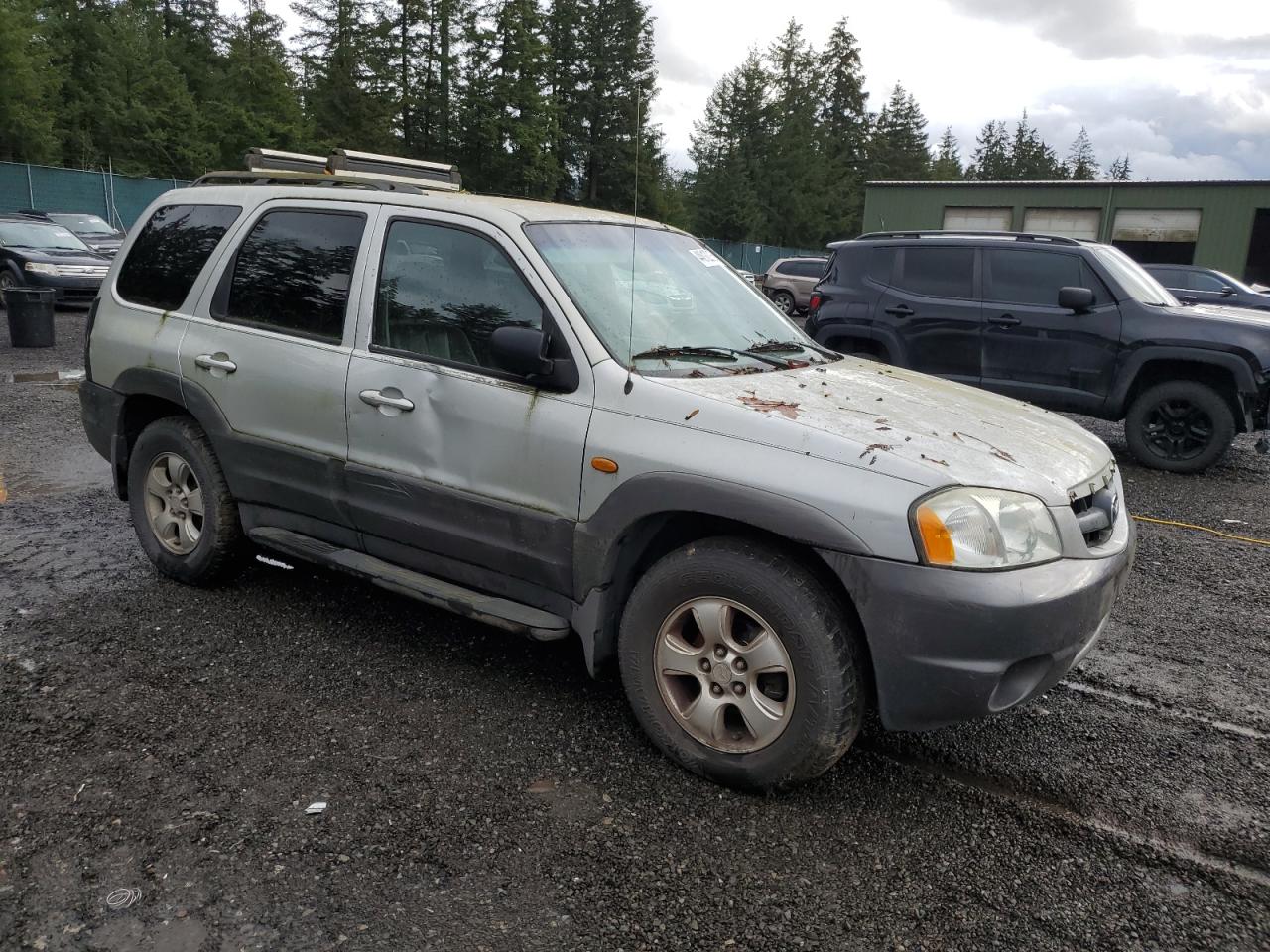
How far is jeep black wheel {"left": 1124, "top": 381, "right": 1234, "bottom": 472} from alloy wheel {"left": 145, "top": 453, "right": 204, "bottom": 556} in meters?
7.51

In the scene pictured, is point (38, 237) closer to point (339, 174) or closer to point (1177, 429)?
point (339, 174)

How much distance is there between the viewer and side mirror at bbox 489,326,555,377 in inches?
130

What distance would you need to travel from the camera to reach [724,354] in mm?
3723

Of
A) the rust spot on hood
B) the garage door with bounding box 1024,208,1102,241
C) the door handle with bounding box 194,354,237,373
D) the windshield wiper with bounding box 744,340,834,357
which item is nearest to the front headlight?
the rust spot on hood

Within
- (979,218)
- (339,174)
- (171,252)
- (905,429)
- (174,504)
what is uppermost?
(979,218)

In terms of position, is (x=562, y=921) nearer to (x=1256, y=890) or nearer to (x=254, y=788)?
(x=254, y=788)

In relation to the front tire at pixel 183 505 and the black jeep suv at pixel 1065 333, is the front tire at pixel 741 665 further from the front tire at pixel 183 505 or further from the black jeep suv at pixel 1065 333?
the black jeep suv at pixel 1065 333

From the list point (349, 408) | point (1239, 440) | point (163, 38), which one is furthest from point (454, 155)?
point (349, 408)

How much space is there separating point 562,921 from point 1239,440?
1040 cm

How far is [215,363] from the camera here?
4.36 metres

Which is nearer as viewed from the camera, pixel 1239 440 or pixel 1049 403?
pixel 1049 403

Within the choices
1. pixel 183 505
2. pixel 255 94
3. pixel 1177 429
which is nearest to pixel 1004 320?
pixel 1177 429

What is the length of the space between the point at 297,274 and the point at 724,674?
8.37ft

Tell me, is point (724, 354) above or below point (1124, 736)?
above
